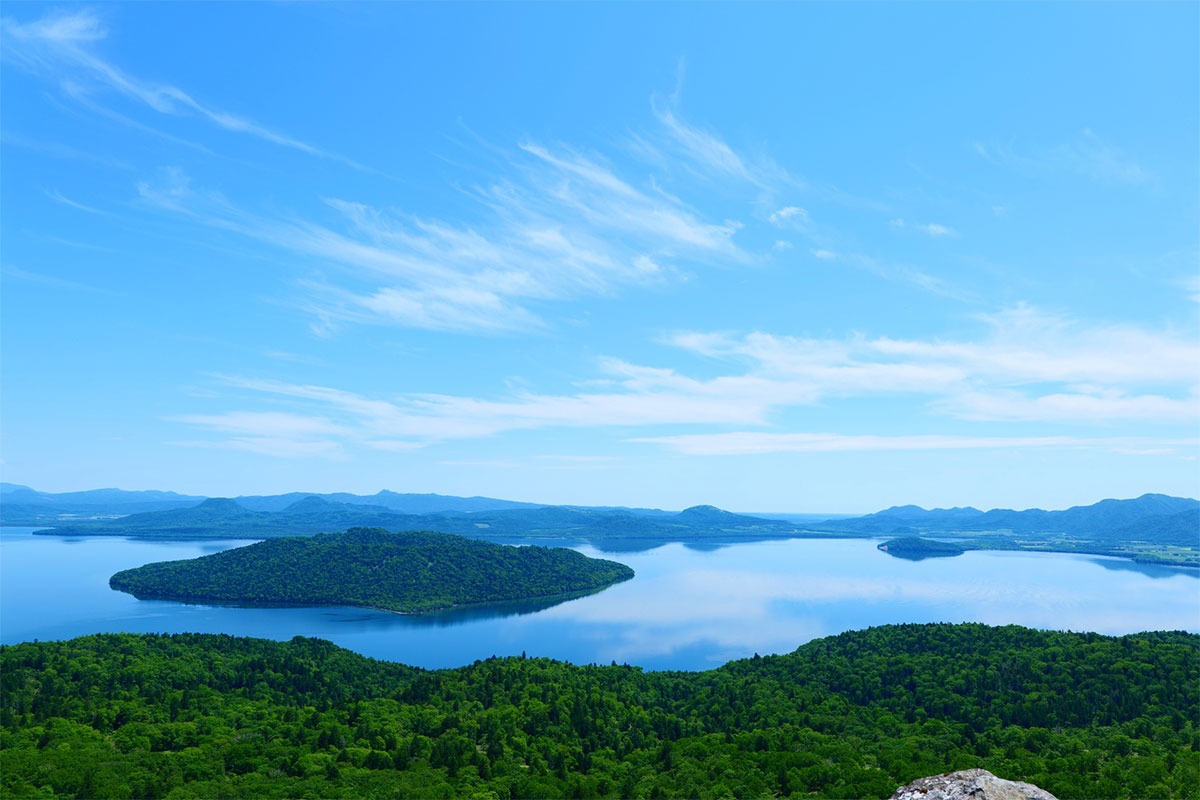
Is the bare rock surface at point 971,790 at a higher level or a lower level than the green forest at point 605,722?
higher

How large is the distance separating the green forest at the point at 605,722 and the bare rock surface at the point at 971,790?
3934cm

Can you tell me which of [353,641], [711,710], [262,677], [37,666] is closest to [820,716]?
[711,710]

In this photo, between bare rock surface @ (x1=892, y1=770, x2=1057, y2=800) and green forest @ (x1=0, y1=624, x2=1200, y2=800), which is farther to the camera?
green forest @ (x1=0, y1=624, x2=1200, y2=800)

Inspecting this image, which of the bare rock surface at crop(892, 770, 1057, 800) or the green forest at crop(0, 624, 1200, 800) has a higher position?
the bare rock surface at crop(892, 770, 1057, 800)

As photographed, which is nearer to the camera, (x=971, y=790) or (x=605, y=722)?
(x=971, y=790)

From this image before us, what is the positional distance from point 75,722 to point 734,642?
149894mm

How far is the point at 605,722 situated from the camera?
88.2m

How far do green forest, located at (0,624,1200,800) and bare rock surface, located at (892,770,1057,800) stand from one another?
129ft

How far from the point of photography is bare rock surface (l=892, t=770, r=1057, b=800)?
20266mm

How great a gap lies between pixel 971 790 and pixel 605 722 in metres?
75.7

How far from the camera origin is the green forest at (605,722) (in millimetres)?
61656

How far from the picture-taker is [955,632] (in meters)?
→ 132

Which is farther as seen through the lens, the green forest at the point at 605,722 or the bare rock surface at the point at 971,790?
the green forest at the point at 605,722

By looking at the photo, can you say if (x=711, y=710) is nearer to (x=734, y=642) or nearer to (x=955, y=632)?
(x=955, y=632)
